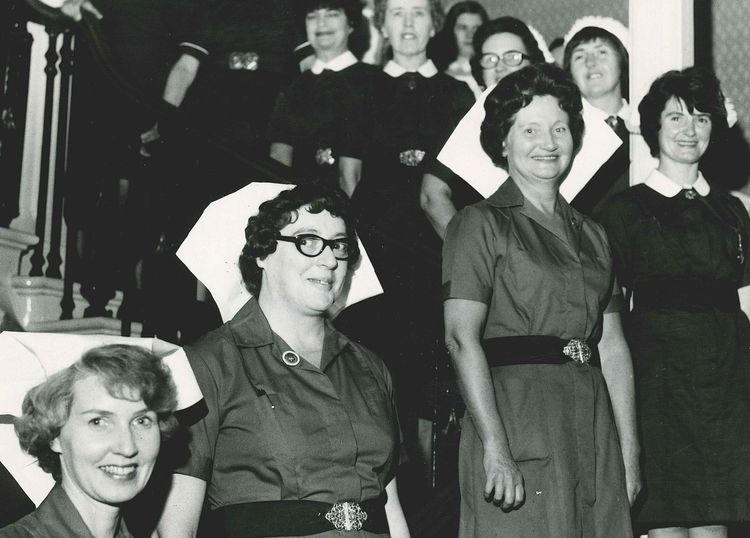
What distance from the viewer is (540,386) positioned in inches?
117

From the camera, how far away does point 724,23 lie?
590 centimetres

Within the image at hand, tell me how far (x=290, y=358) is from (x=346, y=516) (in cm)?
40

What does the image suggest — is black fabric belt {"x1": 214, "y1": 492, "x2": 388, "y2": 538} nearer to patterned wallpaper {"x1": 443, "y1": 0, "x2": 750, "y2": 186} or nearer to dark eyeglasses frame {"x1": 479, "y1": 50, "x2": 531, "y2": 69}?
dark eyeglasses frame {"x1": 479, "y1": 50, "x2": 531, "y2": 69}

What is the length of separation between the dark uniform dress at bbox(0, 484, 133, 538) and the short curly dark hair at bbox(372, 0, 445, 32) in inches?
122

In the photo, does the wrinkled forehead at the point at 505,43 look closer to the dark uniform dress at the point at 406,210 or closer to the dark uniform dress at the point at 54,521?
the dark uniform dress at the point at 406,210

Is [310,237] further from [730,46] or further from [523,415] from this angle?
[730,46]

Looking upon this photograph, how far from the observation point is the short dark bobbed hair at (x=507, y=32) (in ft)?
15.2

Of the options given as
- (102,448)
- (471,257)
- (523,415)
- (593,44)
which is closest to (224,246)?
(471,257)

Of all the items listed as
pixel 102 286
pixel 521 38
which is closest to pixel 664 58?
pixel 521 38

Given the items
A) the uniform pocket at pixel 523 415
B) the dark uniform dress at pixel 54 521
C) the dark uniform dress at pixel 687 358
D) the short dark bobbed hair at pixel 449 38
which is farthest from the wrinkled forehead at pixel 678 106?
the dark uniform dress at pixel 54 521

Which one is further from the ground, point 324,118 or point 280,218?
point 324,118

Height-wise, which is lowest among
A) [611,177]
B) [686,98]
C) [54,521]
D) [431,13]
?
[54,521]

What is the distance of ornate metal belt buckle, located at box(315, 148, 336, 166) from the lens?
459 cm

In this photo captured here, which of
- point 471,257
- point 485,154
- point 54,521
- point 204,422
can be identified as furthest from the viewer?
point 485,154
